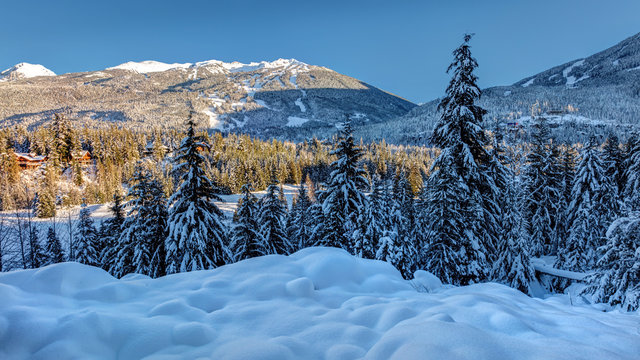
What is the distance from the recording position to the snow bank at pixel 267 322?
109 inches

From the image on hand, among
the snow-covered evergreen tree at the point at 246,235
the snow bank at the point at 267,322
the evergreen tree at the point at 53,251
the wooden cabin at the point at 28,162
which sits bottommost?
the evergreen tree at the point at 53,251

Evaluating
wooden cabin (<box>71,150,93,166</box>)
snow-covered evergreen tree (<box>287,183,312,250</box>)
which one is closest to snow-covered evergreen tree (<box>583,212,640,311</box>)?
snow-covered evergreen tree (<box>287,183,312,250</box>)

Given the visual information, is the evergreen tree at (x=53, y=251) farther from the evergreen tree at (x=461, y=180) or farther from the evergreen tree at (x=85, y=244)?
the evergreen tree at (x=461, y=180)

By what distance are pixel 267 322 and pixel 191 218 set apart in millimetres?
13931

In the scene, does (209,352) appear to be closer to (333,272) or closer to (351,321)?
(351,321)

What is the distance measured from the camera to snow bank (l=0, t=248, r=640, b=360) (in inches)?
109

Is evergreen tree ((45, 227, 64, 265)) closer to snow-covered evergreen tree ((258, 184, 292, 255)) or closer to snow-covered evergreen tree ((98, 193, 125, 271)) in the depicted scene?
snow-covered evergreen tree ((98, 193, 125, 271))

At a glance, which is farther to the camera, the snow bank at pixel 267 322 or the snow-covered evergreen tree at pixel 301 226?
the snow-covered evergreen tree at pixel 301 226

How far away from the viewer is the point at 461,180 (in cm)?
1274

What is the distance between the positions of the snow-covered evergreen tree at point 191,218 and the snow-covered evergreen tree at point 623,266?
17.3 meters

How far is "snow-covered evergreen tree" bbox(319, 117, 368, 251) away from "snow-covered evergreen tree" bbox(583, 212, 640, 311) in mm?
11253

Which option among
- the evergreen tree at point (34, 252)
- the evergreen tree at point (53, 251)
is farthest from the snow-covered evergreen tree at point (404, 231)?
the evergreen tree at point (53, 251)

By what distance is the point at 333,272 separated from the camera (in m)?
5.66

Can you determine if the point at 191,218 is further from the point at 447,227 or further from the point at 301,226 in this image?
the point at 301,226
